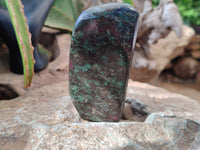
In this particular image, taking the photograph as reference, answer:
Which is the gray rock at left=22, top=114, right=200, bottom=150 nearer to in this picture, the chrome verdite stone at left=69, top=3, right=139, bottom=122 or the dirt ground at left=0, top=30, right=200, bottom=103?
the chrome verdite stone at left=69, top=3, right=139, bottom=122

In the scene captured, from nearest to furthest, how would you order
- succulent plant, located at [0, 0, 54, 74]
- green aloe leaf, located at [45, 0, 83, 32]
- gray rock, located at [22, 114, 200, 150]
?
gray rock, located at [22, 114, 200, 150] < succulent plant, located at [0, 0, 54, 74] < green aloe leaf, located at [45, 0, 83, 32]

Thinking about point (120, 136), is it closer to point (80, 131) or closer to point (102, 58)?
point (80, 131)

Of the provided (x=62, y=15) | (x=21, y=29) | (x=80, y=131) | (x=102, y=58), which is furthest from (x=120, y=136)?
(x=62, y=15)

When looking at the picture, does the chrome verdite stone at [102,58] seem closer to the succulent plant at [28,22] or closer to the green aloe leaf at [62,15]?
the succulent plant at [28,22]

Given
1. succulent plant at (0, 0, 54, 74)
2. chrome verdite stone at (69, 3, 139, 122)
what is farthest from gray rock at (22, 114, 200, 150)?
succulent plant at (0, 0, 54, 74)

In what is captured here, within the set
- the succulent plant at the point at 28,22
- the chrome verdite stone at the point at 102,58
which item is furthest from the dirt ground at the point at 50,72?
the chrome verdite stone at the point at 102,58
